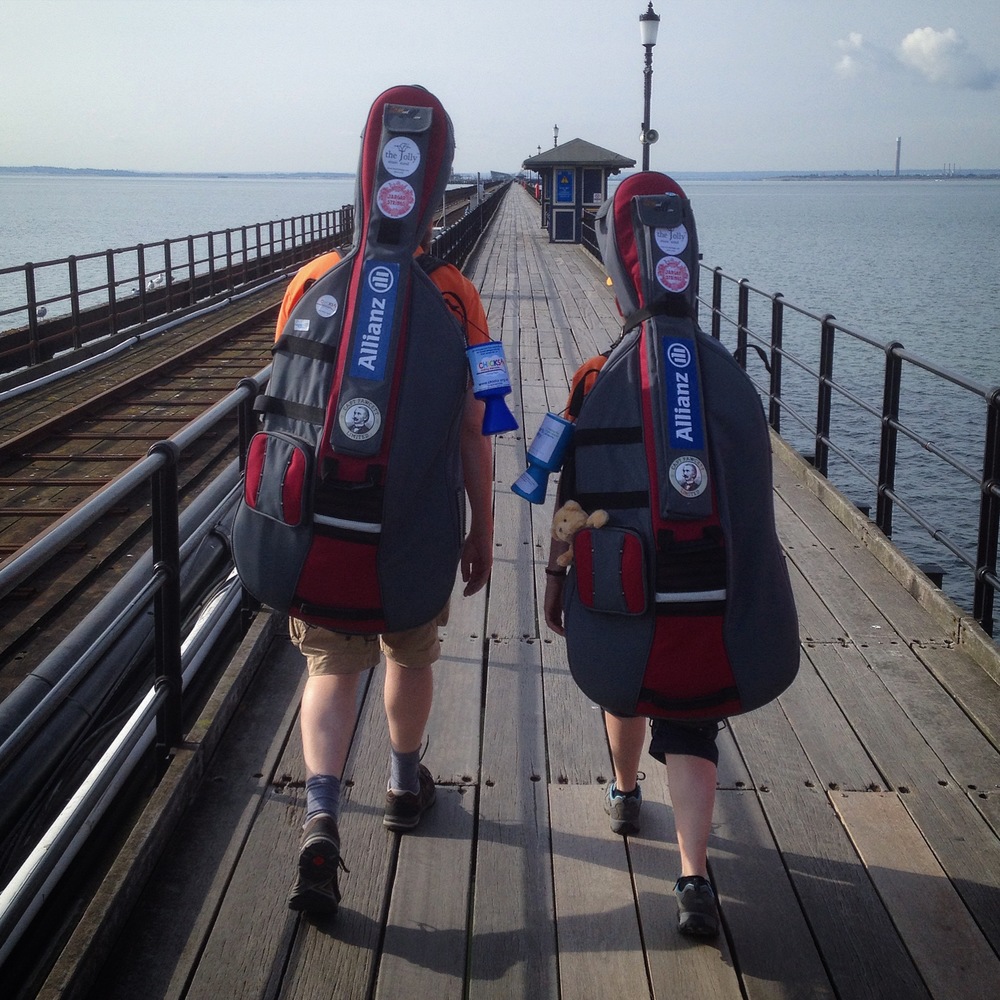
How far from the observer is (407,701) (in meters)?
2.76

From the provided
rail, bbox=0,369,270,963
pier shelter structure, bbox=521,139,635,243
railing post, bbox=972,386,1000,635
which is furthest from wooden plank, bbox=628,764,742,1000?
pier shelter structure, bbox=521,139,635,243

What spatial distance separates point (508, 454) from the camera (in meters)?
6.92

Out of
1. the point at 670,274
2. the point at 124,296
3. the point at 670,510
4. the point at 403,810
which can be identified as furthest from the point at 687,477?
the point at 124,296

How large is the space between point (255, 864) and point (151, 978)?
43 centimetres

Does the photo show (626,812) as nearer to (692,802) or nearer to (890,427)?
(692,802)

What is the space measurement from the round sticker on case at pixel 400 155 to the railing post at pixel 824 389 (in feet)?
13.7

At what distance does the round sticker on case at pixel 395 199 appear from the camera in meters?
2.37

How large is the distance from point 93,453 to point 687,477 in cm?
815

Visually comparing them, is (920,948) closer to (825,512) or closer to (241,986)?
(241,986)

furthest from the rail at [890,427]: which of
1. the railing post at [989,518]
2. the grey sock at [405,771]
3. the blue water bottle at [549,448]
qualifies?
the grey sock at [405,771]

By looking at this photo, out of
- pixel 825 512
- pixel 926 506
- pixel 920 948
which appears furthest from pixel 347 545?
pixel 926 506

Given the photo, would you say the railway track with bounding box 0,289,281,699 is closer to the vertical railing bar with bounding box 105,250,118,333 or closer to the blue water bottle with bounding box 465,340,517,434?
the vertical railing bar with bounding box 105,250,118,333

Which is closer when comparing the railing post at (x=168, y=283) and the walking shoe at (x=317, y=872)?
the walking shoe at (x=317, y=872)

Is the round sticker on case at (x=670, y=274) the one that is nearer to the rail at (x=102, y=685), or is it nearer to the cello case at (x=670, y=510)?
the cello case at (x=670, y=510)
